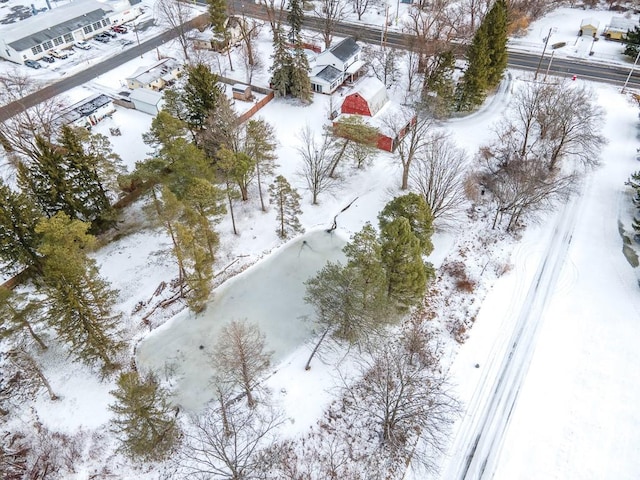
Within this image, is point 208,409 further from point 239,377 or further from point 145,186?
point 145,186

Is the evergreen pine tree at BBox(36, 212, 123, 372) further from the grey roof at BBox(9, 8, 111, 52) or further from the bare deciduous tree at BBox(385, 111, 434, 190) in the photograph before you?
the grey roof at BBox(9, 8, 111, 52)

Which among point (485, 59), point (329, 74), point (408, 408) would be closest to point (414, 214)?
point (408, 408)

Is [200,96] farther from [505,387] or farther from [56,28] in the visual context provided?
[56,28]

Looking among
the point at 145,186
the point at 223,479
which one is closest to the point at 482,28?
the point at 145,186

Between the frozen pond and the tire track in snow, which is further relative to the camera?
the frozen pond

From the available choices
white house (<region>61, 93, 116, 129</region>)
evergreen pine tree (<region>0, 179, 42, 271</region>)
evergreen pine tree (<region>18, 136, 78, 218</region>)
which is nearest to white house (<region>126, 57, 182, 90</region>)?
white house (<region>61, 93, 116, 129</region>)

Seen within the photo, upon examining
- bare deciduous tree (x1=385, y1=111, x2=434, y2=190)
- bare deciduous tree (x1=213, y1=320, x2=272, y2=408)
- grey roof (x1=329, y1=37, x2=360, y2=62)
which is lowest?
bare deciduous tree (x1=213, y1=320, x2=272, y2=408)

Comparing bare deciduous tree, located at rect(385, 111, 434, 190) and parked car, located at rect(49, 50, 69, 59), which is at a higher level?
parked car, located at rect(49, 50, 69, 59)
